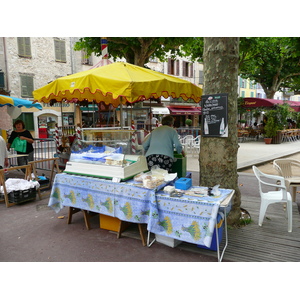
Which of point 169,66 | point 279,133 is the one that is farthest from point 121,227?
point 169,66

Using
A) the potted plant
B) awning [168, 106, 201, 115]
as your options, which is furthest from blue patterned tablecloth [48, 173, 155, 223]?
awning [168, 106, 201, 115]

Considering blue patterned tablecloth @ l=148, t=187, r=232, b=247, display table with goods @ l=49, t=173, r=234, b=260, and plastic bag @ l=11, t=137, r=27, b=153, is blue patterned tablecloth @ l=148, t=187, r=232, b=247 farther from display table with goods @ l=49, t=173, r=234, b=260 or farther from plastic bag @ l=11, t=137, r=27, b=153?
plastic bag @ l=11, t=137, r=27, b=153

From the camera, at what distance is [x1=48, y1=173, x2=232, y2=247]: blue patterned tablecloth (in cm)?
288

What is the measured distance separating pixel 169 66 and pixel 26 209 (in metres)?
25.3

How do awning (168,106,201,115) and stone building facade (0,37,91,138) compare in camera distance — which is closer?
stone building facade (0,37,91,138)

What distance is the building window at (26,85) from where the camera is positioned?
18.9 metres

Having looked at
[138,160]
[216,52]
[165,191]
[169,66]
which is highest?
[169,66]

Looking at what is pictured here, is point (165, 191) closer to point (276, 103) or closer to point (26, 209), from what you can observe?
point (26, 209)

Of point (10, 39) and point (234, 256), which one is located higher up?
point (10, 39)

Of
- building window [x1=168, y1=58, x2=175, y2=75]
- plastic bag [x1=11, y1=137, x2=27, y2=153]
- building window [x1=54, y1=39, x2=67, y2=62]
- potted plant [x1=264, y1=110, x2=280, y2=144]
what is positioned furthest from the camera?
building window [x1=168, y1=58, x2=175, y2=75]

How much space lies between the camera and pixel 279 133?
1596 cm

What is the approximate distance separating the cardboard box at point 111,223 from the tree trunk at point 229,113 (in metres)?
1.41

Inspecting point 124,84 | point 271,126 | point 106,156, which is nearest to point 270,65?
point 271,126

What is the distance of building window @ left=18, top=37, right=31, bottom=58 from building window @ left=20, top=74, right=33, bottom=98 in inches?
59.5
